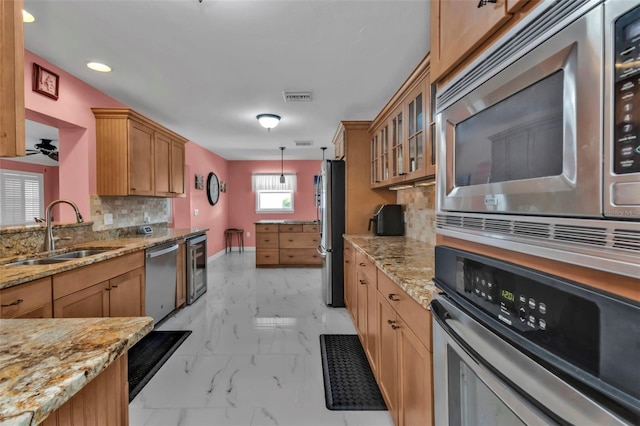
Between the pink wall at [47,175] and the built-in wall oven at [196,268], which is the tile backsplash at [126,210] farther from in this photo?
the pink wall at [47,175]

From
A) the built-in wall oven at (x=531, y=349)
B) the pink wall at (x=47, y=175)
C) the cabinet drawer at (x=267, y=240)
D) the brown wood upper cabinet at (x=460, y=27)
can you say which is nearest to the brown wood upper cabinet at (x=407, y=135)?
the brown wood upper cabinet at (x=460, y=27)

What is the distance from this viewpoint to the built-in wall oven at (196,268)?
3676 mm

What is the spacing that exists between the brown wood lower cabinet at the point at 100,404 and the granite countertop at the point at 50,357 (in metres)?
0.09

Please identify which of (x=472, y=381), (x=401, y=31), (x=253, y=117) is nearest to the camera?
(x=472, y=381)

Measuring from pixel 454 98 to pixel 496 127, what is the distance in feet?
0.70

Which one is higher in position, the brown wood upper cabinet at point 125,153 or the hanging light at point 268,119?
the hanging light at point 268,119

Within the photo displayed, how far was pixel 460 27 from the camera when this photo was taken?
853 millimetres

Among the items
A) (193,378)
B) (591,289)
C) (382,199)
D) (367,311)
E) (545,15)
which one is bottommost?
(193,378)

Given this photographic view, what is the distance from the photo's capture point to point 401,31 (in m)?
2.07

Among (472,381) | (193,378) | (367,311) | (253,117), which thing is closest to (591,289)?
(472,381)

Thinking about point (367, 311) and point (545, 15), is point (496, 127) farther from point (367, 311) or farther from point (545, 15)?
point (367, 311)

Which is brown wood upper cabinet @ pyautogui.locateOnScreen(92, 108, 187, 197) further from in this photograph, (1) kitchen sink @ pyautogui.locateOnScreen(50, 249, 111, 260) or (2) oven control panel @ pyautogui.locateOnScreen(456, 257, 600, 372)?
(2) oven control panel @ pyautogui.locateOnScreen(456, 257, 600, 372)

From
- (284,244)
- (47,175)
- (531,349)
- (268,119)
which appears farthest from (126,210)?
(47,175)

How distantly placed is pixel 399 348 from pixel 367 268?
0.85 metres
